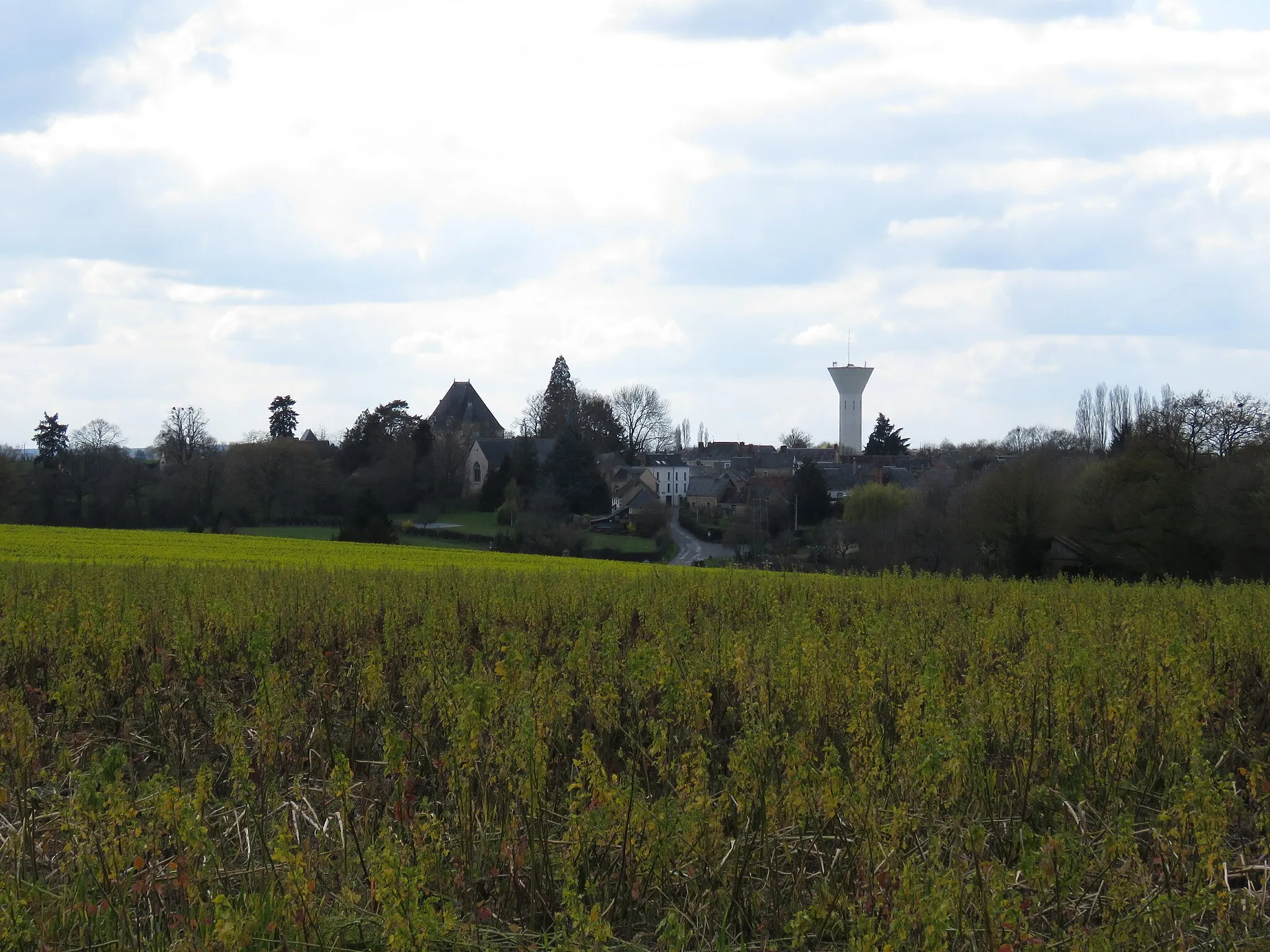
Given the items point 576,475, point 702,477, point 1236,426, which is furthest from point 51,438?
point 1236,426

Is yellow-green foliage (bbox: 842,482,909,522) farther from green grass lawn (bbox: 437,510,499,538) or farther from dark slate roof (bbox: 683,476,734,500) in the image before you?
dark slate roof (bbox: 683,476,734,500)

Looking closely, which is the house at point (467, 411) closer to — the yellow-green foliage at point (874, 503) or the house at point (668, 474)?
the house at point (668, 474)

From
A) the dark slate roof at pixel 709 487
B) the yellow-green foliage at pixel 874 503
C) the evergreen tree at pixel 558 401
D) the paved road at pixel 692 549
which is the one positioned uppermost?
the evergreen tree at pixel 558 401

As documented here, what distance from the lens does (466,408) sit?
111188 mm

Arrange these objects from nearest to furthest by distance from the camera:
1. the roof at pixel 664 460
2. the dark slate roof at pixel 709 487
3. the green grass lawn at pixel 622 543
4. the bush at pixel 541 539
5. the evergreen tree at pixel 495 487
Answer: the bush at pixel 541 539
the green grass lawn at pixel 622 543
the evergreen tree at pixel 495 487
the dark slate roof at pixel 709 487
the roof at pixel 664 460

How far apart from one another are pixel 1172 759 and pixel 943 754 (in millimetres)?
2032

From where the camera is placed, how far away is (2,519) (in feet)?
162

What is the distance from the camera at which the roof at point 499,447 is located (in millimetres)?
87125

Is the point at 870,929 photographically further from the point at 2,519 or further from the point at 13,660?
the point at 2,519

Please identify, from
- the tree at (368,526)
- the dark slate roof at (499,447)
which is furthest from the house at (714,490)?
the tree at (368,526)

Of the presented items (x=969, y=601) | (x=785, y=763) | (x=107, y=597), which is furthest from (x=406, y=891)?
(x=969, y=601)

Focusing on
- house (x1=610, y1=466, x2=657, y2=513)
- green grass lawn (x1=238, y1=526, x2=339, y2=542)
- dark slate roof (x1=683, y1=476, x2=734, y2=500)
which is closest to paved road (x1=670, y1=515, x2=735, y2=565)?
house (x1=610, y1=466, x2=657, y2=513)

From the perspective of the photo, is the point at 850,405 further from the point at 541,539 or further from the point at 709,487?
the point at 541,539

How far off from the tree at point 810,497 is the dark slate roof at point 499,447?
96.9ft
